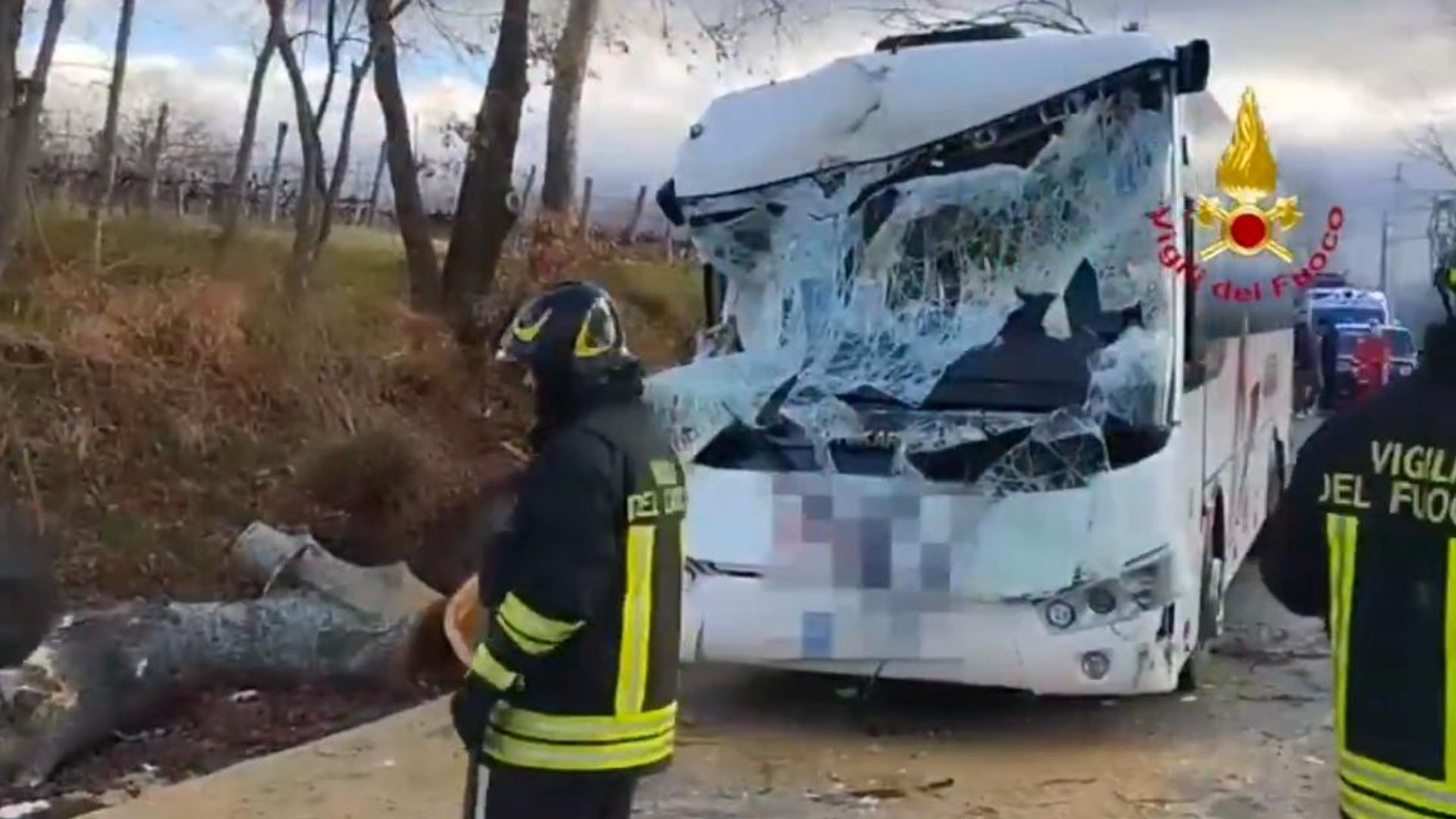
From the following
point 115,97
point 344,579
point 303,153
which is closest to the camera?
point 344,579

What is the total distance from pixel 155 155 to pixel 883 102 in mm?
13234

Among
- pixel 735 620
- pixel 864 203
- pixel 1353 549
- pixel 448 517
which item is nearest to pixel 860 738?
pixel 735 620

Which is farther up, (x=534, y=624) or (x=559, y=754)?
(x=534, y=624)

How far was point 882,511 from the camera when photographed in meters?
7.64

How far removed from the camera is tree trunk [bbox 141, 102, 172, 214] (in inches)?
744

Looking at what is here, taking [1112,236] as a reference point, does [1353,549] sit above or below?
below

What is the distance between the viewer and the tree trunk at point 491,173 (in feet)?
55.0

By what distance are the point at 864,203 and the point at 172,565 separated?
178 inches

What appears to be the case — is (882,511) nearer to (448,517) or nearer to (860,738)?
(860,738)

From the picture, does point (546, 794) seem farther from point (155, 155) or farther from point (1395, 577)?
point (155, 155)

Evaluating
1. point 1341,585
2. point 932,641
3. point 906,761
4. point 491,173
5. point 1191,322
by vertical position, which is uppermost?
point 491,173

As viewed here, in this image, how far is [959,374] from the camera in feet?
26.8

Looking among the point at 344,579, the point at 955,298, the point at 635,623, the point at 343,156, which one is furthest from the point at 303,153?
the point at 635,623

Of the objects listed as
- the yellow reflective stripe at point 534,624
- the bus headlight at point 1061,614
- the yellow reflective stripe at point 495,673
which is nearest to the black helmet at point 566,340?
the yellow reflective stripe at point 534,624
